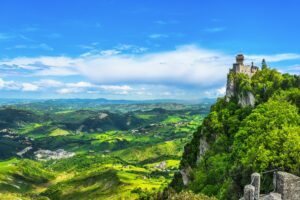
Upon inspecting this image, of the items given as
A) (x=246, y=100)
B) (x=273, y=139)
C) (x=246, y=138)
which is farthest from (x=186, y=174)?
(x=273, y=139)

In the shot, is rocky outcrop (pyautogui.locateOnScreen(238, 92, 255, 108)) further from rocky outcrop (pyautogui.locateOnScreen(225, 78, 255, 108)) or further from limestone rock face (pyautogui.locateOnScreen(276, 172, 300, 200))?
limestone rock face (pyautogui.locateOnScreen(276, 172, 300, 200))

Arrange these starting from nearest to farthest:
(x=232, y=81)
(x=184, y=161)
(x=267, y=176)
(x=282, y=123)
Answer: (x=267, y=176) → (x=282, y=123) → (x=232, y=81) → (x=184, y=161)

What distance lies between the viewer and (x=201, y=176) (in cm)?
11144

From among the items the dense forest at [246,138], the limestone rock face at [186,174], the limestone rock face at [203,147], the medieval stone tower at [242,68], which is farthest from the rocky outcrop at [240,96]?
the limestone rock face at [186,174]

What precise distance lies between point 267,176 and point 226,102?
90699 millimetres

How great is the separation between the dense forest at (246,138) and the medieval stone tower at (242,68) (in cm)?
329

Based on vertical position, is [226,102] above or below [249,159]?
above

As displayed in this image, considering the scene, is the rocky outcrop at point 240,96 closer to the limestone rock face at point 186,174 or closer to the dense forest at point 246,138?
the dense forest at point 246,138

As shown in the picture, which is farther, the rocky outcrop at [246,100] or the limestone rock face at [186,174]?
the limestone rock face at [186,174]

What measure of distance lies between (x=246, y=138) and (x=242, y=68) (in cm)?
6872

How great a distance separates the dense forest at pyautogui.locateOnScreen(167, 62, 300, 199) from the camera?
65.4 m

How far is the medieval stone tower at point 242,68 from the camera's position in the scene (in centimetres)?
15350

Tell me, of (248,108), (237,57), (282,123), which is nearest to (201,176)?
(248,108)

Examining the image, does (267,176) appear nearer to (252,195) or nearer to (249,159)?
(249,159)
